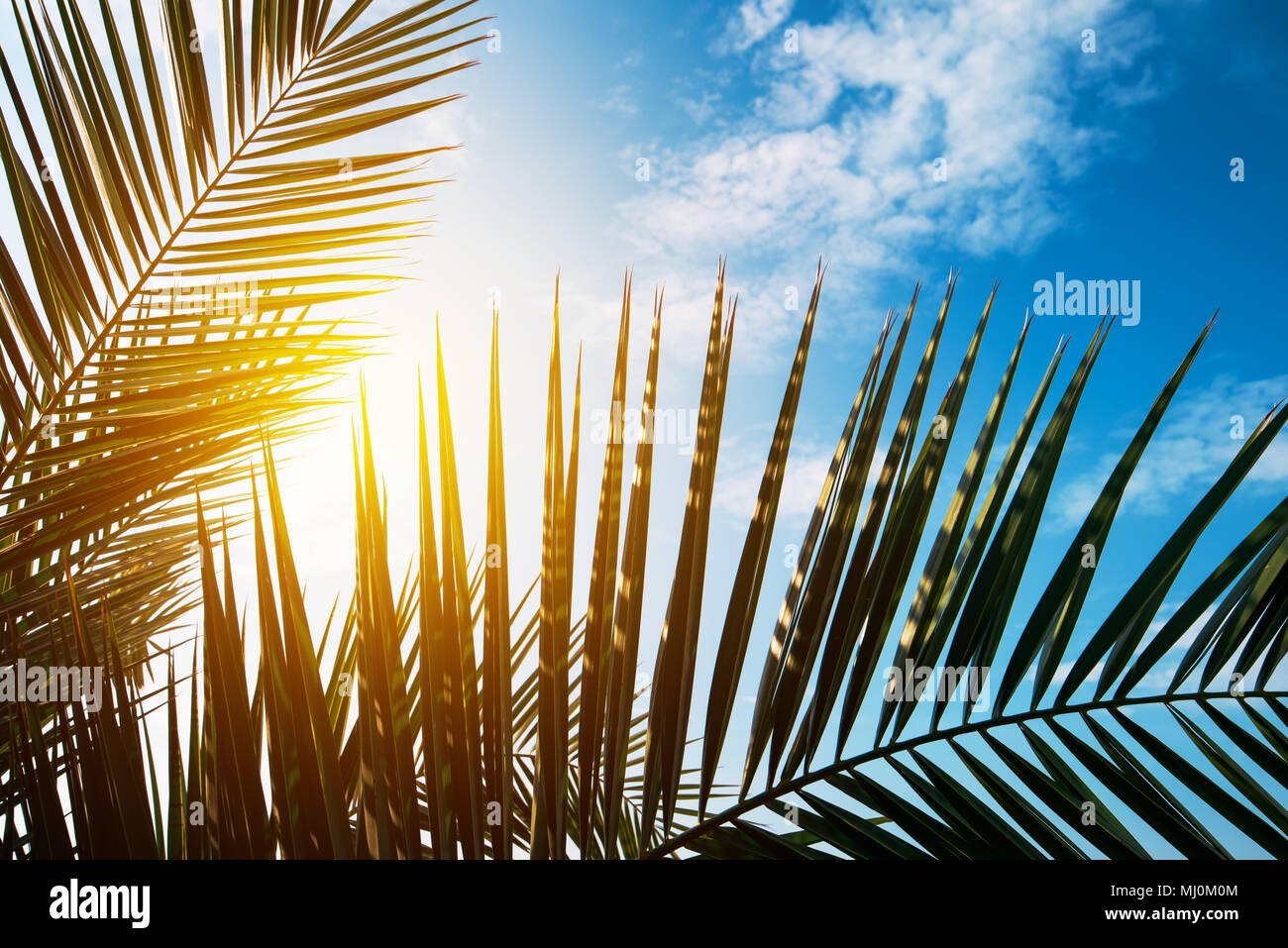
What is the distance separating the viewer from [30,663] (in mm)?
1353

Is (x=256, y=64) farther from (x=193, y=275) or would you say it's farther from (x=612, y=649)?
(x=612, y=649)

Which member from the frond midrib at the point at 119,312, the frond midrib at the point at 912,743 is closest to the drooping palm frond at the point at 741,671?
the frond midrib at the point at 912,743

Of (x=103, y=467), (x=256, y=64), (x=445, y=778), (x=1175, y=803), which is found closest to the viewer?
(x=445, y=778)

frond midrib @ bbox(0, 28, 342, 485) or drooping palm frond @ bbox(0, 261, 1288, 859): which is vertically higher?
frond midrib @ bbox(0, 28, 342, 485)

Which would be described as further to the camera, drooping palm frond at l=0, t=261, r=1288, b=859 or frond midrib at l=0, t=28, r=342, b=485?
frond midrib at l=0, t=28, r=342, b=485

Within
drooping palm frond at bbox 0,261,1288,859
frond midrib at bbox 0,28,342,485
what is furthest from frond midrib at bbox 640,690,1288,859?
frond midrib at bbox 0,28,342,485

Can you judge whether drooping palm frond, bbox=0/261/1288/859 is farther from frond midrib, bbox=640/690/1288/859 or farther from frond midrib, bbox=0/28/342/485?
frond midrib, bbox=0/28/342/485

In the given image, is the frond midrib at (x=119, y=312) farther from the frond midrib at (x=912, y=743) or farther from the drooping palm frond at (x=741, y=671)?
the frond midrib at (x=912, y=743)

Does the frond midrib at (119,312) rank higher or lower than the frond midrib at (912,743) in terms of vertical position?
higher

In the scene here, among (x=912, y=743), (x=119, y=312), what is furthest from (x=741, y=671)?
(x=119, y=312)

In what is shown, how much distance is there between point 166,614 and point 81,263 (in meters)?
0.97

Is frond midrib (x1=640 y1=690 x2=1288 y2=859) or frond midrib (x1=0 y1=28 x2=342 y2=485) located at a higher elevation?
frond midrib (x1=0 y1=28 x2=342 y2=485)

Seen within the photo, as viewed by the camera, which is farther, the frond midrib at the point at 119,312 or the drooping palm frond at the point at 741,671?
the frond midrib at the point at 119,312
